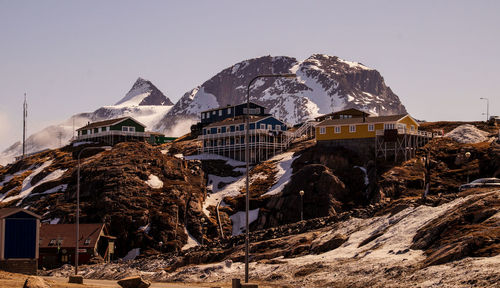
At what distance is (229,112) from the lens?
168 m

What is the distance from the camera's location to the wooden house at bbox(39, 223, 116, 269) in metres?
89.4

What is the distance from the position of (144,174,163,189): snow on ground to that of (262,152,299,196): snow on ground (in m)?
16.7

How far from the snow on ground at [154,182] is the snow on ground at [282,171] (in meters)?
16.7

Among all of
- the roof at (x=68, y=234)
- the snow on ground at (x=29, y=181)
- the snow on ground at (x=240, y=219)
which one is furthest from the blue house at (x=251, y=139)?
the roof at (x=68, y=234)

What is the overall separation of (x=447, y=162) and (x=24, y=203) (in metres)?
67.2

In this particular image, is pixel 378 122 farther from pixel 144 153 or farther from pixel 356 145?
pixel 144 153

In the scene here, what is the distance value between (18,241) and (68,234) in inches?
946

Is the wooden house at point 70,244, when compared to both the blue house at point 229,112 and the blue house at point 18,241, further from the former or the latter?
the blue house at point 229,112

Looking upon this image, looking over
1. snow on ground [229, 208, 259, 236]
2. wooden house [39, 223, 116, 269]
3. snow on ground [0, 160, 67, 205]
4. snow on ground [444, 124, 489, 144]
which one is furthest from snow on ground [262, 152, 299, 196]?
snow on ground [0, 160, 67, 205]

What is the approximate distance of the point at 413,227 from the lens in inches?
2253

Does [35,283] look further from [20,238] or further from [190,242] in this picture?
[190,242]

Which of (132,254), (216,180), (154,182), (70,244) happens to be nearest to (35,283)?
(70,244)

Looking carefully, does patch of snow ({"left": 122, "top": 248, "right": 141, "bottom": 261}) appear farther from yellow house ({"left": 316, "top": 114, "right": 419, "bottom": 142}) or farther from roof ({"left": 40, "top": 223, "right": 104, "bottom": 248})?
yellow house ({"left": 316, "top": 114, "right": 419, "bottom": 142})

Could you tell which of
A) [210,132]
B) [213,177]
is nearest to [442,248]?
[213,177]
